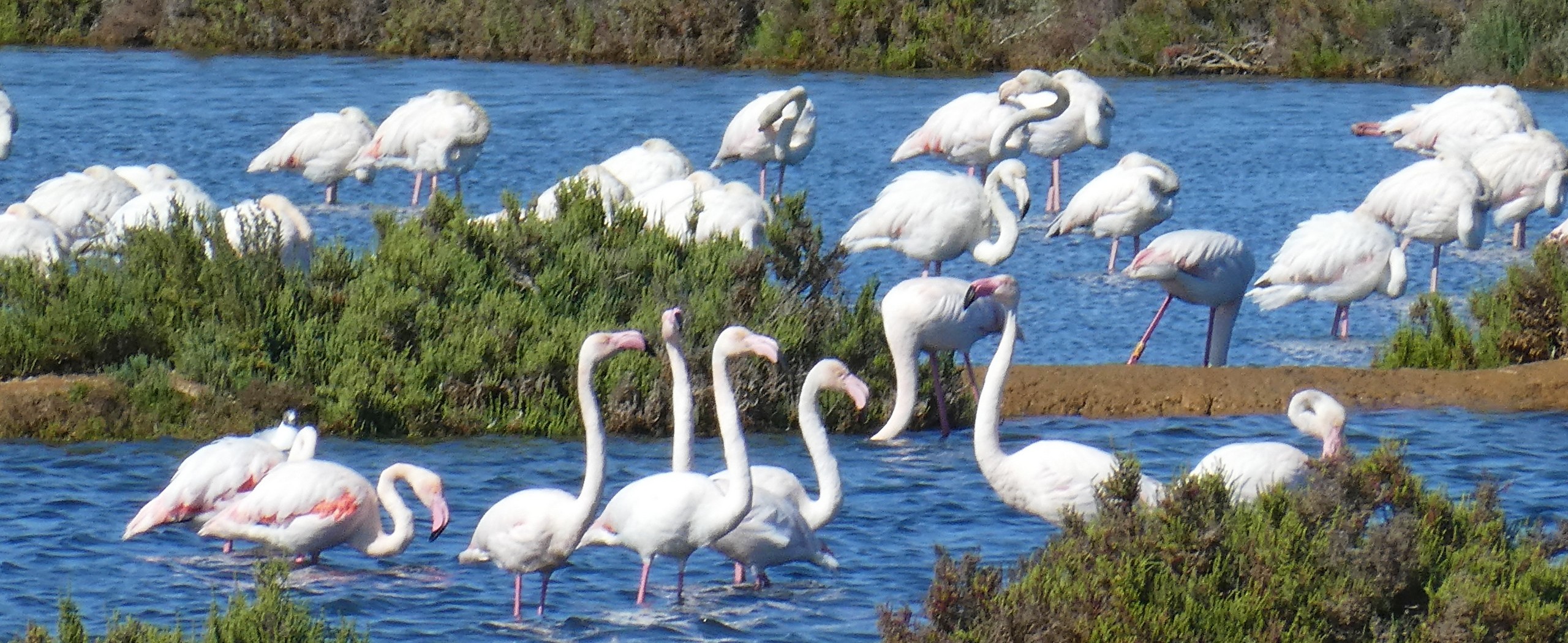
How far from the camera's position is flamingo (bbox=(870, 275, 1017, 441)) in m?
10.2

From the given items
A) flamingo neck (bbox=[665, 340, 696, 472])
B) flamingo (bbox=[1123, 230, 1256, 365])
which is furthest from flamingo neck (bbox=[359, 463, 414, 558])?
flamingo (bbox=[1123, 230, 1256, 365])

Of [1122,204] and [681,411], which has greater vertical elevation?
[681,411]

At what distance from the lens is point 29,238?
11.7m

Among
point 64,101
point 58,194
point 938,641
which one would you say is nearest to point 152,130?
point 64,101

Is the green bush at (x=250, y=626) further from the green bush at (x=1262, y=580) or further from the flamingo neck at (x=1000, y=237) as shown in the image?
the flamingo neck at (x=1000, y=237)

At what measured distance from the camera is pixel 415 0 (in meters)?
31.8

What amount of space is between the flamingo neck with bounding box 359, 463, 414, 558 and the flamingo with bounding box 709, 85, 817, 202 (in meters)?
9.10

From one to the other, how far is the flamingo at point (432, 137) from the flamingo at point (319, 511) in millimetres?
9468

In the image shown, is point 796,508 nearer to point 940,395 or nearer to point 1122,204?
point 940,395

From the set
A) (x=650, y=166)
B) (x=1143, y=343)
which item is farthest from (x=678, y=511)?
(x=650, y=166)

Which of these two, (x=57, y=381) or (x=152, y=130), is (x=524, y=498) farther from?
(x=152, y=130)

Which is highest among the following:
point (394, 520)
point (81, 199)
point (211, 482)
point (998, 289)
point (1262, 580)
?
point (998, 289)

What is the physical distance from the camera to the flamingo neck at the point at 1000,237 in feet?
43.5

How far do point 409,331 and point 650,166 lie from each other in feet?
16.9
